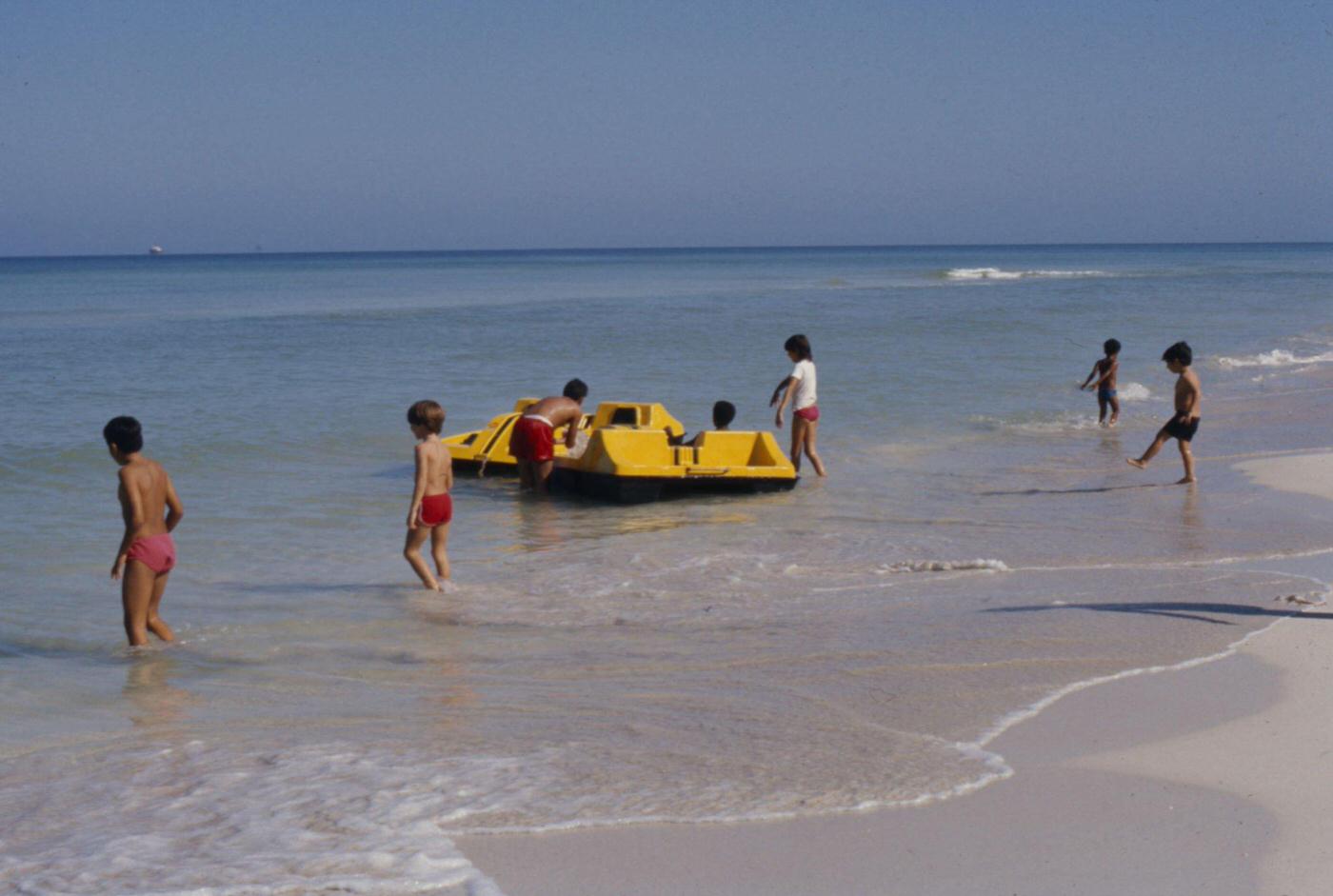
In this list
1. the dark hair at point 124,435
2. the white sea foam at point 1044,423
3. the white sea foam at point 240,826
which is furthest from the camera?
the white sea foam at point 1044,423

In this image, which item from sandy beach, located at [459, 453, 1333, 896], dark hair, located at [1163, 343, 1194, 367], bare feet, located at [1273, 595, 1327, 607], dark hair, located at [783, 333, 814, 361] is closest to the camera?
sandy beach, located at [459, 453, 1333, 896]

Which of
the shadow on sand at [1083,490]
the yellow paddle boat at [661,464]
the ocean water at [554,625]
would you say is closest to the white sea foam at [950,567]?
the ocean water at [554,625]

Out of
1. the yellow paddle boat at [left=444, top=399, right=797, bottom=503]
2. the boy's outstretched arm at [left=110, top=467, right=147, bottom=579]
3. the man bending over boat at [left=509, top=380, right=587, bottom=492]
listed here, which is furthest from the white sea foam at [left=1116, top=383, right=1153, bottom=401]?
the boy's outstretched arm at [left=110, top=467, right=147, bottom=579]

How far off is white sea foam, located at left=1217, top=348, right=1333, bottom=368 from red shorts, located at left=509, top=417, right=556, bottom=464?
721 inches

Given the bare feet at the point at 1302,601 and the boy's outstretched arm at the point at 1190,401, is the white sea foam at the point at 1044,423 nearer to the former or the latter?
the boy's outstretched arm at the point at 1190,401

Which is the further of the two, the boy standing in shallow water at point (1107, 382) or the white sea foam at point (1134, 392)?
the white sea foam at point (1134, 392)

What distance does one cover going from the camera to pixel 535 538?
34.0 feet

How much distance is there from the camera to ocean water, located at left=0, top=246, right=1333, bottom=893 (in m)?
4.67

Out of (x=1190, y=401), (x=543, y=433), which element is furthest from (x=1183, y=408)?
(x=543, y=433)

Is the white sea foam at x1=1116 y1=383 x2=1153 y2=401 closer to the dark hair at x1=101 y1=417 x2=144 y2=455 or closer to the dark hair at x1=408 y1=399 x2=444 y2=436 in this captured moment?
the dark hair at x1=408 y1=399 x2=444 y2=436

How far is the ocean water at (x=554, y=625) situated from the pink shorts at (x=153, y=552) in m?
0.49

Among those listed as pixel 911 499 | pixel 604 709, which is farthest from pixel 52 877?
pixel 911 499

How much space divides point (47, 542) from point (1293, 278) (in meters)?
71.8

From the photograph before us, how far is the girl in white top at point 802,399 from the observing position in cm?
1265
